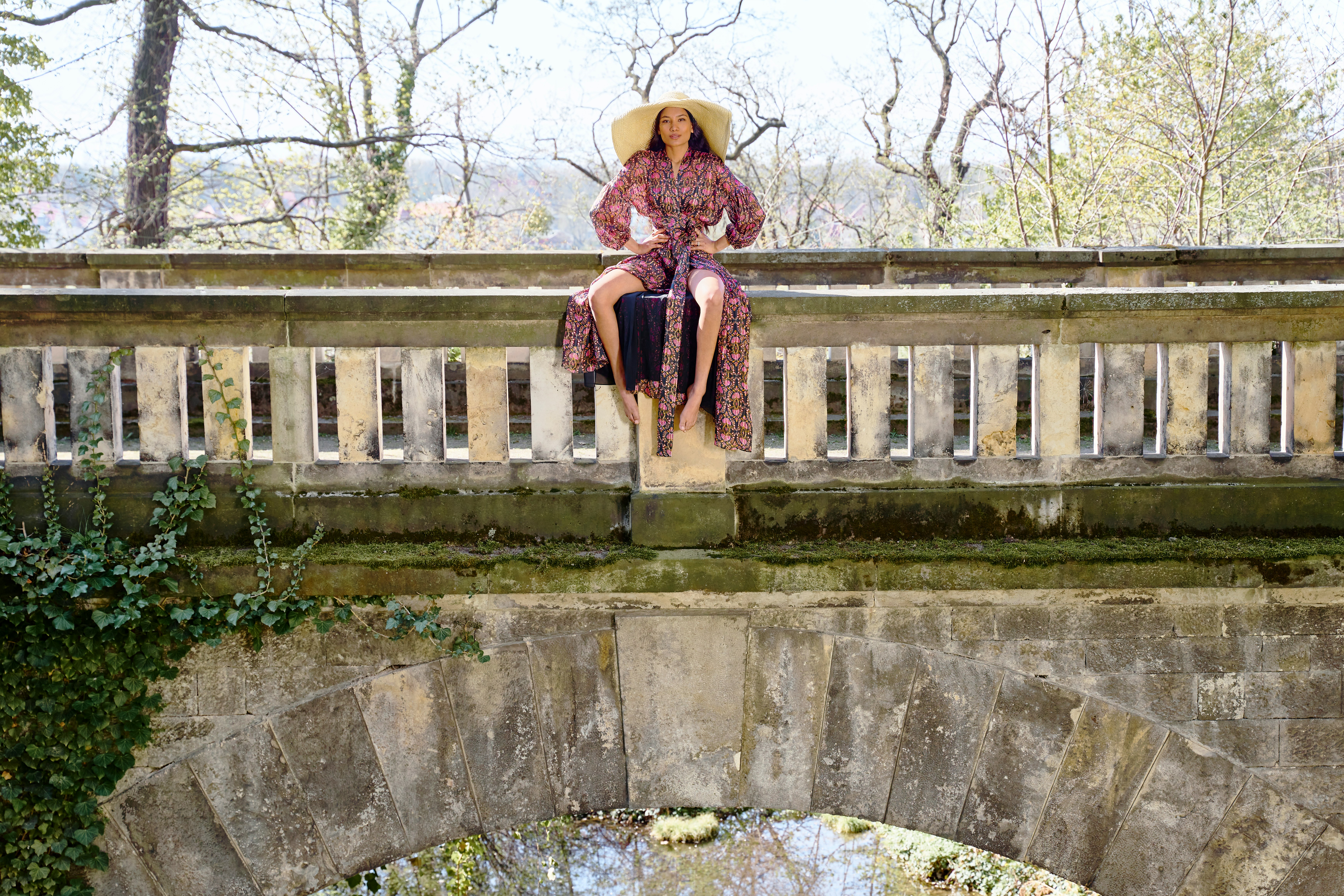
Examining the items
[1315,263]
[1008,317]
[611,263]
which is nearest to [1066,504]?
[1008,317]

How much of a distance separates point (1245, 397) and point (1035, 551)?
982 mm

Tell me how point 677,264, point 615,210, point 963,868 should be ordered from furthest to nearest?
point 963,868 < point 615,210 < point 677,264

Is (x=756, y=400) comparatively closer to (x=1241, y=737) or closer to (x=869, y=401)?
(x=869, y=401)

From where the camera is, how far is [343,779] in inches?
144

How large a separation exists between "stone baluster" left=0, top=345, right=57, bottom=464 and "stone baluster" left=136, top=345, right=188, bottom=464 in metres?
0.30

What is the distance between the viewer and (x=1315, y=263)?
699cm

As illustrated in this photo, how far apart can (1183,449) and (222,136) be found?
46.2 ft

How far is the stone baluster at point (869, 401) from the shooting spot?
3516mm

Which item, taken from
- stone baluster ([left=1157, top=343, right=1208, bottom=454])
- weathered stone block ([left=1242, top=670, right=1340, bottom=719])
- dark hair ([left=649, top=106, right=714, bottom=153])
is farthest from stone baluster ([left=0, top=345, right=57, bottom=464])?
weathered stone block ([left=1242, top=670, right=1340, bottom=719])

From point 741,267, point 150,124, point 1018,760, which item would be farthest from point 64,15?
point 1018,760

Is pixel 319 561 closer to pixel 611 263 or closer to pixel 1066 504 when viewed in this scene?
pixel 1066 504

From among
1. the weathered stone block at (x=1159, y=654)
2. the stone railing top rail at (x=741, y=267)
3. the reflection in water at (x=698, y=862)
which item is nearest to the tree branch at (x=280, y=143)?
the stone railing top rail at (x=741, y=267)

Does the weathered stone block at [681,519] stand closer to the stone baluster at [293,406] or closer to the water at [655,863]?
the stone baluster at [293,406]

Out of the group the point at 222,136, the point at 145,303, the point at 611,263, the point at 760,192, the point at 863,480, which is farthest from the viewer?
the point at 760,192
